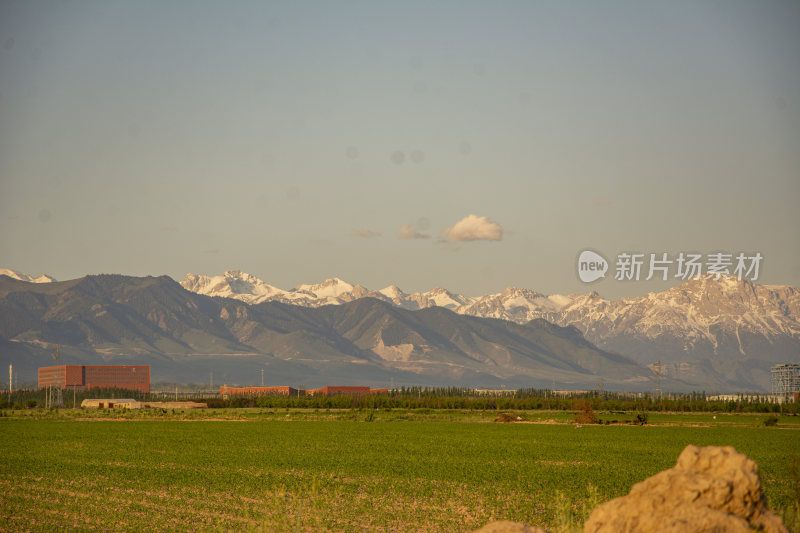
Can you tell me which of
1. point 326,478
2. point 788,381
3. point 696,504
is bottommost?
point 788,381

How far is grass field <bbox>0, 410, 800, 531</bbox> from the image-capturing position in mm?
30781

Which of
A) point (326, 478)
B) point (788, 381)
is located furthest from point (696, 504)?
point (788, 381)

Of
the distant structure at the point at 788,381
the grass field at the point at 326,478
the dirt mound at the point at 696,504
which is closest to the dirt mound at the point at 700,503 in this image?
the dirt mound at the point at 696,504

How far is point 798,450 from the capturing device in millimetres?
64125

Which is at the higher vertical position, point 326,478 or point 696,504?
point 696,504

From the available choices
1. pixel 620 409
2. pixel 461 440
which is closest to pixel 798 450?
pixel 461 440

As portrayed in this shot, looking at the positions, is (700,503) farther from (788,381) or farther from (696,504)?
(788,381)

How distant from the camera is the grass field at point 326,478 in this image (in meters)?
30.8

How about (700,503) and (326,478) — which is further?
(326,478)

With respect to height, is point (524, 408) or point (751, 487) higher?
point (751, 487)

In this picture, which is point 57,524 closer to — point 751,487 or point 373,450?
point 751,487

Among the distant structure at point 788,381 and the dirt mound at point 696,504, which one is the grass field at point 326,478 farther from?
the distant structure at point 788,381

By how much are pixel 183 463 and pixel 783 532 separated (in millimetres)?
39123

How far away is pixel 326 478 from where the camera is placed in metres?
42.2
